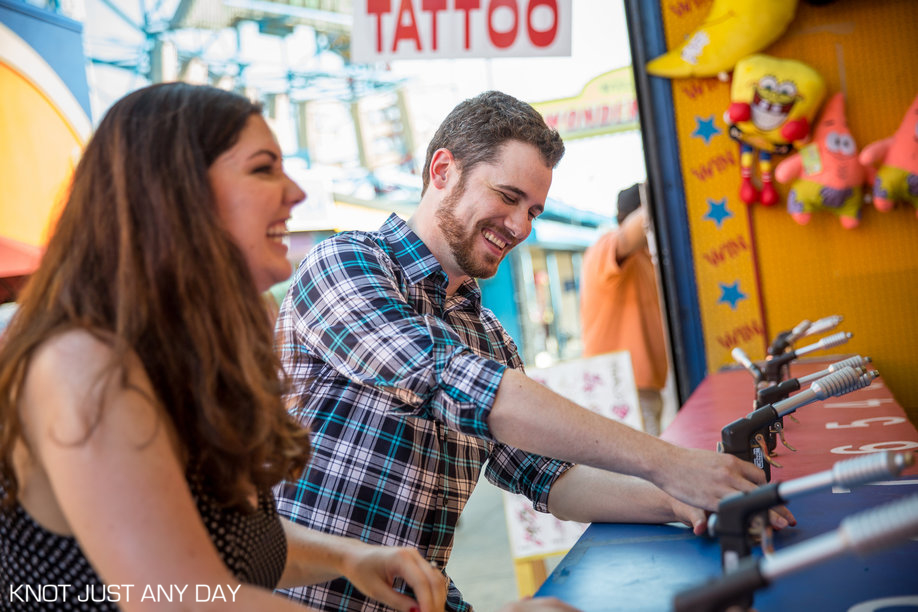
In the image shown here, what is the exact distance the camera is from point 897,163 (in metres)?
2.78

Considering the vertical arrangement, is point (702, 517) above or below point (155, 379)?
below

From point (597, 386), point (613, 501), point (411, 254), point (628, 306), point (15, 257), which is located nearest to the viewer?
point (613, 501)

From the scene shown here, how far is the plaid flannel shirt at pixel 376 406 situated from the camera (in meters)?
1.14

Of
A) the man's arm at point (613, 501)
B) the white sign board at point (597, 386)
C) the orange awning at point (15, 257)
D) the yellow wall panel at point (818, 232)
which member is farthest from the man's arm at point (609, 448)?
the orange awning at point (15, 257)

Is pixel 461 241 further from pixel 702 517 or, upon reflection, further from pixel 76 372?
pixel 76 372

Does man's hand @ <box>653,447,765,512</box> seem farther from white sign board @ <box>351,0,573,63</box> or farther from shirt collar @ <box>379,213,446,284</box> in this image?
white sign board @ <box>351,0,573,63</box>

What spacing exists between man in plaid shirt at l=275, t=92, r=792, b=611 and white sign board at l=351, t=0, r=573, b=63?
93 cm

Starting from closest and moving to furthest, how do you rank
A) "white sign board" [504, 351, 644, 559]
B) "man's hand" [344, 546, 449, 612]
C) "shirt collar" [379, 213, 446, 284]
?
"man's hand" [344, 546, 449, 612] → "shirt collar" [379, 213, 446, 284] → "white sign board" [504, 351, 644, 559]

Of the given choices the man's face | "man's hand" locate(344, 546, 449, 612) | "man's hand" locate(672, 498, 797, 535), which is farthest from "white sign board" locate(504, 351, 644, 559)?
"man's hand" locate(344, 546, 449, 612)

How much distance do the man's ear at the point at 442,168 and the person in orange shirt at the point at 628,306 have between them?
6.30 feet

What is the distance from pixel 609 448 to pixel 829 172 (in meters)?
2.25

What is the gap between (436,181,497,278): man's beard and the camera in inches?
62.2

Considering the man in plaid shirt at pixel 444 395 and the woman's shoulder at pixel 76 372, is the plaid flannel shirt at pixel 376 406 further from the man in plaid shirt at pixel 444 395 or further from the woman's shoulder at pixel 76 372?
the woman's shoulder at pixel 76 372

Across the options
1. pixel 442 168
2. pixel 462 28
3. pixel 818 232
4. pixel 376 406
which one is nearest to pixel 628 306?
pixel 818 232
